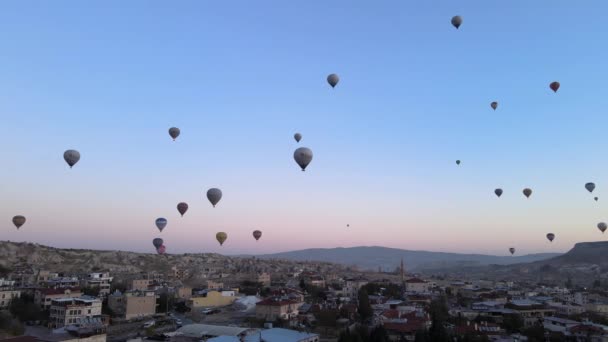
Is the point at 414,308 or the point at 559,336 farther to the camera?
the point at 414,308

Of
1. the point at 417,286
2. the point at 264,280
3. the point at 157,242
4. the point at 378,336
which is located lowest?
the point at 378,336

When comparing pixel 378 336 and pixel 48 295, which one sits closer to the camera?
pixel 378 336

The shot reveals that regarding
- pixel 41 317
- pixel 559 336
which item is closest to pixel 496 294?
pixel 559 336

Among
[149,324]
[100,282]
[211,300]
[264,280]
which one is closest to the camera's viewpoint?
[149,324]

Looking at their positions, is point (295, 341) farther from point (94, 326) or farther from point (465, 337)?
point (94, 326)

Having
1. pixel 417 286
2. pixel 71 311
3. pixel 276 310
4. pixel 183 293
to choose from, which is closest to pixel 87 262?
pixel 183 293

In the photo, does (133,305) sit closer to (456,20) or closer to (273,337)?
(273,337)

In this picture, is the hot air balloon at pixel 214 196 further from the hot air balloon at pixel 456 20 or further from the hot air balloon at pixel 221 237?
the hot air balloon at pixel 456 20
